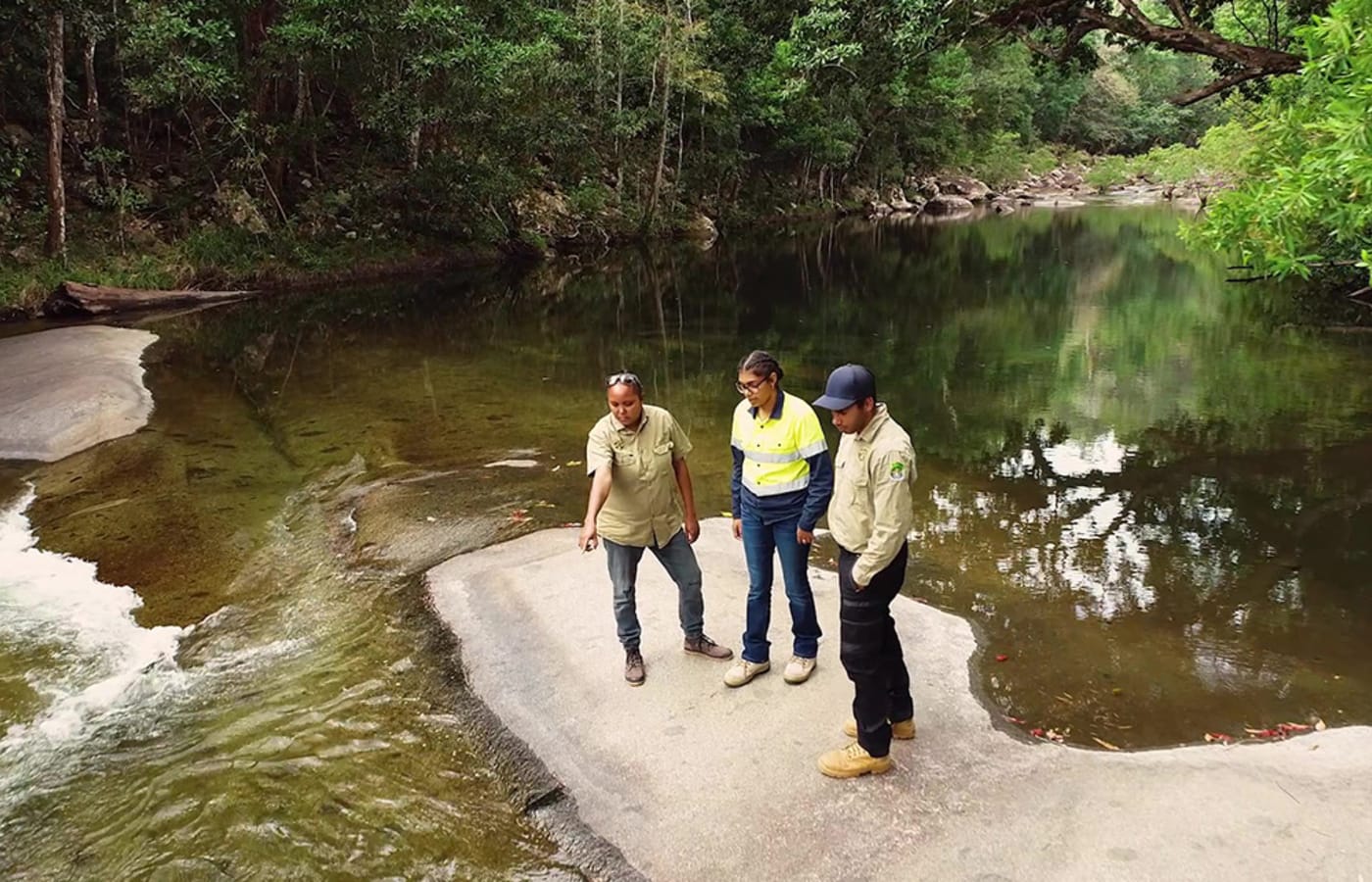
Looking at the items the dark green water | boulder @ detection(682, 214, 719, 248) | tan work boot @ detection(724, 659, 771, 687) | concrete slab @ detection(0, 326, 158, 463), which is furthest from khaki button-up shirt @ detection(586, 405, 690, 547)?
boulder @ detection(682, 214, 719, 248)

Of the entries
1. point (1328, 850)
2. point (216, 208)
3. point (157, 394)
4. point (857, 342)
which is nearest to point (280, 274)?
point (216, 208)

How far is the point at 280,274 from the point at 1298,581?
2333 centimetres

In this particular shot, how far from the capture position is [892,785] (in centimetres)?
399

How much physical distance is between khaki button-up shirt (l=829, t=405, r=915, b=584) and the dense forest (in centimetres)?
240

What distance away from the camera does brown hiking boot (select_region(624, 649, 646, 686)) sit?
16.1ft

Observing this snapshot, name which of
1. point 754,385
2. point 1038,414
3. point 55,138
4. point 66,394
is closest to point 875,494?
point 754,385

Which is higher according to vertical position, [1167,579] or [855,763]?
[855,763]

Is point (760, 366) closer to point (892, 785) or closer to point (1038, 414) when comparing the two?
point (892, 785)

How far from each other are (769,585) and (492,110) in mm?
23866

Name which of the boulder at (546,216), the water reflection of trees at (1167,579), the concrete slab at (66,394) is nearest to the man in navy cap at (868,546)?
the water reflection of trees at (1167,579)

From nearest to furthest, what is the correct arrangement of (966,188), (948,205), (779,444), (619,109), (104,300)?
1. (779,444)
2. (104,300)
3. (619,109)
4. (948,205)
5. (966,188)

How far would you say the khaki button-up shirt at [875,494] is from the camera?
12.0 ft

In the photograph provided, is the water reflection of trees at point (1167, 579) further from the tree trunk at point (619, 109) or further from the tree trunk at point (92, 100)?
the tree trunk at point (619, 109)

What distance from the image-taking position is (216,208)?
23.7 m
